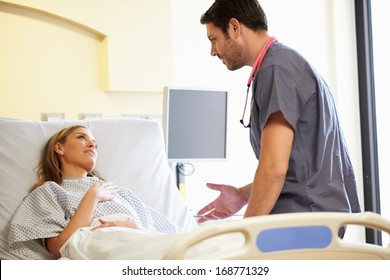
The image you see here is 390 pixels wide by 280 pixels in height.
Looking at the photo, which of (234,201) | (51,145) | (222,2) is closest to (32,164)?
(51,145)

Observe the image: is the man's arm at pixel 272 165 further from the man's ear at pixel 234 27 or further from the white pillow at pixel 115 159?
the white pillow at pixel 115 159

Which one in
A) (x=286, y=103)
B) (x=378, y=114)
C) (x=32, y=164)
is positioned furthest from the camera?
(x=378, y=114)

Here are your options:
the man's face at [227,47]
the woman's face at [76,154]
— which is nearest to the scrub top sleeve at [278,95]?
the man's face at [227,47]

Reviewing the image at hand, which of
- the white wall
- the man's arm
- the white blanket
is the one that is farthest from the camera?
the white wall

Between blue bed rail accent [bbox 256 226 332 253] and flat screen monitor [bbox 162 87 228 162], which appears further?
flat screen monitor [bbox 162 87 228 162]

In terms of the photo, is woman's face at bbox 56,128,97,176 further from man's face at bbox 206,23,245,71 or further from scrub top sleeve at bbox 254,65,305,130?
scrub top sleeve at bbox 254,65,305,130

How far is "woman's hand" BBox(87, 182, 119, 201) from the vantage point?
208 cm

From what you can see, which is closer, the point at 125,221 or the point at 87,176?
the point at 125,221

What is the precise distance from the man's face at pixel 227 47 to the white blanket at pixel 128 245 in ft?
2.21

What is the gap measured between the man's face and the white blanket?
0.67 m

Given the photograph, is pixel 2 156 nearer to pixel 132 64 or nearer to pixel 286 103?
pixel 286 103

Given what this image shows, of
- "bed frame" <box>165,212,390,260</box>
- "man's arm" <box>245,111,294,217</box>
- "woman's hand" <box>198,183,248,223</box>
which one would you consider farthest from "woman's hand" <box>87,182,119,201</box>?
"bed frame" <box>165,212,390,260</box>

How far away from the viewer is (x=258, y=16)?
72.4 inches
